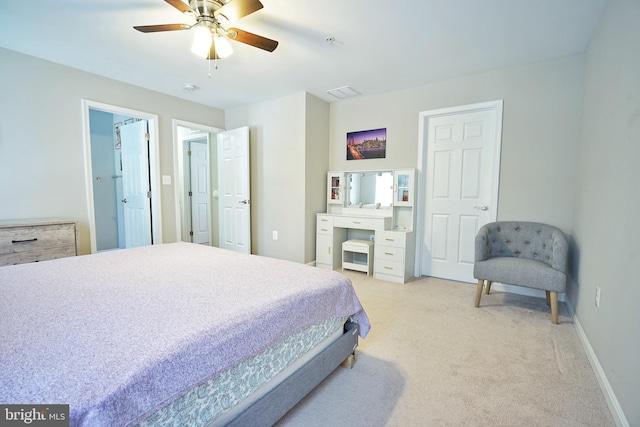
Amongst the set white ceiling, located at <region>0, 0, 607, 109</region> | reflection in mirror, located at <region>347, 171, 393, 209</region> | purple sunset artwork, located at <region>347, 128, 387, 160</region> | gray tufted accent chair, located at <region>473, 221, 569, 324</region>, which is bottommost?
Answer: gray tufted accent chair, located at <region>473, 221, 569, 324</region>

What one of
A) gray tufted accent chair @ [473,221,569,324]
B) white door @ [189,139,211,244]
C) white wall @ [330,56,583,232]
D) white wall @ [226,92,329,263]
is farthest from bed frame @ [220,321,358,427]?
white door @ [189,139,211,244]

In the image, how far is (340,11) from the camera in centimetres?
204

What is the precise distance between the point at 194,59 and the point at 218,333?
2863 mm

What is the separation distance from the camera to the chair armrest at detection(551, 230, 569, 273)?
7.64ft

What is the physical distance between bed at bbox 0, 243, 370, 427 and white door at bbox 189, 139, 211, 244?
3579 mm

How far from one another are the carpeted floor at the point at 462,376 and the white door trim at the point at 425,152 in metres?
1.10

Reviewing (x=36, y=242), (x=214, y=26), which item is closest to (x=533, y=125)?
(x=214, y=26)

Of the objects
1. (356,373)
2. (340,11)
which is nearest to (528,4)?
(340,11)

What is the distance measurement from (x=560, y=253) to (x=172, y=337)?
9.55 ft

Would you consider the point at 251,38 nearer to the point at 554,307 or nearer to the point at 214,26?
the point at 214,26

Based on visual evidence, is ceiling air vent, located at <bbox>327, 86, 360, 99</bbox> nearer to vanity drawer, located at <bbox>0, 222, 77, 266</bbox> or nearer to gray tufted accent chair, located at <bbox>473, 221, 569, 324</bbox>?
gray tufted accent chair, located at <bbox>473, 221, 569, 324</bbox>

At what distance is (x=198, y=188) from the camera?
531 cm

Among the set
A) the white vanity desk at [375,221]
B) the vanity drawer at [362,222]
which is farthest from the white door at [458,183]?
the vanity drawer at [362,222]

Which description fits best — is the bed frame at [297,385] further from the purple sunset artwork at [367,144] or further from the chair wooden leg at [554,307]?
the purple sunset artwork at [367,144]
